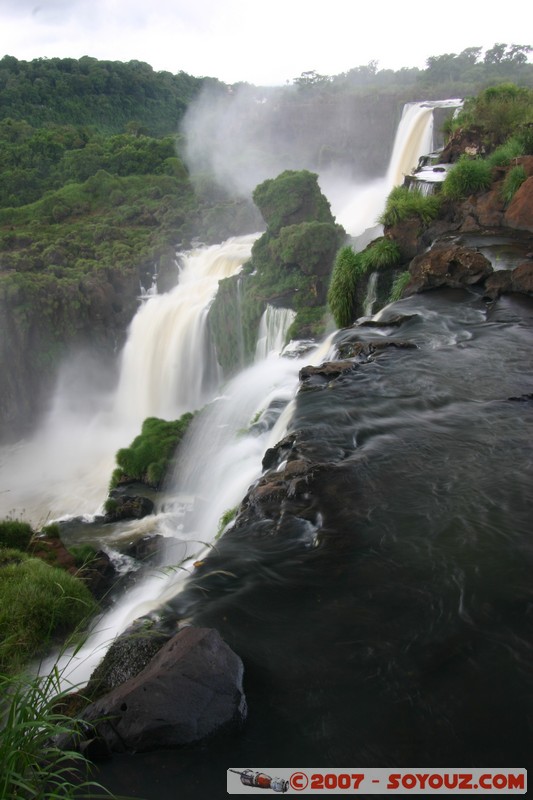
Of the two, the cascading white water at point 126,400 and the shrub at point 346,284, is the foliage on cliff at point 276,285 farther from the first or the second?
the shrub at point 346,284

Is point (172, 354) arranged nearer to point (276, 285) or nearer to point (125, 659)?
point (276, 285)

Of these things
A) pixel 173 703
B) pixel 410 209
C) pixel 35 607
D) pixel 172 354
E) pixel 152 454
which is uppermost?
pixel 410 209

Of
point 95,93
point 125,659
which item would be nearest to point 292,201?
point 125,659

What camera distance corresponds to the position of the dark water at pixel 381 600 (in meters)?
3.38

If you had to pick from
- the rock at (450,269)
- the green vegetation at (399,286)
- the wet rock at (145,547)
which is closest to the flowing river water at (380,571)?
the wet rock at (145,547)

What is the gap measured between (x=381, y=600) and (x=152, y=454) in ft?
40.9

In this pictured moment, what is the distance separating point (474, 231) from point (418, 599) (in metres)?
12.2

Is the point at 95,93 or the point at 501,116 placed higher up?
the point at 95,93

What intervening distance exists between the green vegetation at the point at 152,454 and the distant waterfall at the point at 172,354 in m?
5.95

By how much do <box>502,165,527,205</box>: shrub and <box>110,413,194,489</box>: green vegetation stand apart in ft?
35.0

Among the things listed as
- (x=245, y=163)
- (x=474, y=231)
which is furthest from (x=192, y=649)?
(x=245, y=163)

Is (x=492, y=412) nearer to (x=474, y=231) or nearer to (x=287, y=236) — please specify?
(x=474, y=231)

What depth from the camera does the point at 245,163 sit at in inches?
1714

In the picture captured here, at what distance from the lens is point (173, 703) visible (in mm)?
3252
